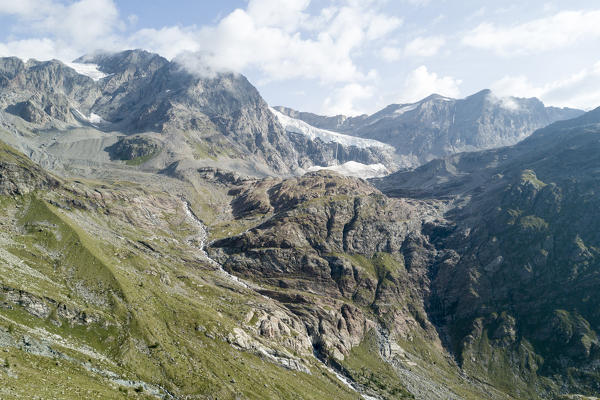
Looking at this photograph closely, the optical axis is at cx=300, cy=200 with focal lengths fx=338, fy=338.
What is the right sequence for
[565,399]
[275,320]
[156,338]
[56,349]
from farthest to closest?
[275,320] → [565,399] → [156,338] → [56,349]

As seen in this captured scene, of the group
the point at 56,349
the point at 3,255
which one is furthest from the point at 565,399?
the point at 3,255

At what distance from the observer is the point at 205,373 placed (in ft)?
367

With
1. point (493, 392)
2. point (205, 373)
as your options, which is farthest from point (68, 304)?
point (493, 392)

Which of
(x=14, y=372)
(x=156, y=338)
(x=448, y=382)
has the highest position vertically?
(x=14, y=372)

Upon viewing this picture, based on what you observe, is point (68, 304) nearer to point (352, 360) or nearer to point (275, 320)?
point (275, 320)

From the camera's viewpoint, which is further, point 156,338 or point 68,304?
point 156,338

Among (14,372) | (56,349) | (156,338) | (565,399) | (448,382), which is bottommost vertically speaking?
(448,382)

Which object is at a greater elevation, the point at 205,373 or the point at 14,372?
the point at 14,372

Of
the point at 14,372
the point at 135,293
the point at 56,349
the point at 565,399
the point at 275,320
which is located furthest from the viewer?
the point at 275,320

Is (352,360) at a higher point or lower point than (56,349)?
lower

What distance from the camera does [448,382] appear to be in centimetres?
19738

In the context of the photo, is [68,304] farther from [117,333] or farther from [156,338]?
[156,338]

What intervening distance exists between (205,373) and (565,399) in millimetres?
173838

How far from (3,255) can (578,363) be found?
289 m
